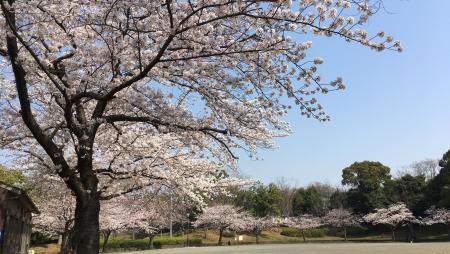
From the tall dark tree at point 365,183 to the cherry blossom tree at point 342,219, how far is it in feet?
4.78

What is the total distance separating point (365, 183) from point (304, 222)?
31.0 ft

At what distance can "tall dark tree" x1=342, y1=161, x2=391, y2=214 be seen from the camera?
2181 inches

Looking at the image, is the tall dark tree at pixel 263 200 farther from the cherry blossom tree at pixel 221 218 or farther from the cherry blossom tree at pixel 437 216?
the cherry blossom tree at pixel 437 216

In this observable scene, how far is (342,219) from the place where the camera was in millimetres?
57031

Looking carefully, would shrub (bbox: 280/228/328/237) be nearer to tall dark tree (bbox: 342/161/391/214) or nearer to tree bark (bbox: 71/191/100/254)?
tall dark tree (bbox: 342/161/391/214)

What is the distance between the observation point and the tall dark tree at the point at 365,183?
55406 mm

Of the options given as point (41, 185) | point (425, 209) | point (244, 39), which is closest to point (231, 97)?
point (244, 39)

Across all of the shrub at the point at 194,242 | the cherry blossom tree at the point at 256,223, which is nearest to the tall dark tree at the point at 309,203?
the cherry blossom tree at the point at 256,223

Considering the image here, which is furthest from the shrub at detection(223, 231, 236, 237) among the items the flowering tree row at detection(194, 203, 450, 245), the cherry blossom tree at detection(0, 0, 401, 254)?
the cherry blossom tree at detection(0, 0, 401, 254)

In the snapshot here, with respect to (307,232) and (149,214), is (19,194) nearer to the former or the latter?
(149,214)

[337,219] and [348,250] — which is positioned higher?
[337,219]

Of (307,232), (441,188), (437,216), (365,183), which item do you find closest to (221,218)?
(307,232)

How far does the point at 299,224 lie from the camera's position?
193ft

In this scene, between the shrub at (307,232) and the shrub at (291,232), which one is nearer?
the shrub at (307,232)
